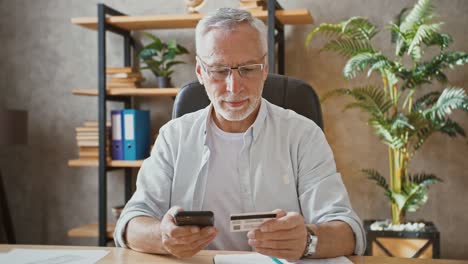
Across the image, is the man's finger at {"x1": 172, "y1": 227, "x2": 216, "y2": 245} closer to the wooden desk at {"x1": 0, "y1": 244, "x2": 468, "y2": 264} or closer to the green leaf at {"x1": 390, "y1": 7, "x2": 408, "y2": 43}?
the wooden desk at {"x1": 0, "y1": 244, "x2": 468, "y2": 264}

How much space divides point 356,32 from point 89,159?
174cm

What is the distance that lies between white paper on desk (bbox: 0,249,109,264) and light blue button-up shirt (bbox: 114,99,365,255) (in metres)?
0.19

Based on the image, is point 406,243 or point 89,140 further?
point 89,140

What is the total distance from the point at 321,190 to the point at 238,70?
0.41m

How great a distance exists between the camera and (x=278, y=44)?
10.6 feet

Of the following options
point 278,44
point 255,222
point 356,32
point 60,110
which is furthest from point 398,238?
point 60,110

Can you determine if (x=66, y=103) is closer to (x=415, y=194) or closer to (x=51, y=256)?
(x=415, y=194)

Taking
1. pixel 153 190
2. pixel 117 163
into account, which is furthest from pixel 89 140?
pixel 153 190

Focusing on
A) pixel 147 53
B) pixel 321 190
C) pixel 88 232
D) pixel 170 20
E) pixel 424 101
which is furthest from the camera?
pixel 88 232

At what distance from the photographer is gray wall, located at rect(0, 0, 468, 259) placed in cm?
332

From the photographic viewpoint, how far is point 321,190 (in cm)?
149

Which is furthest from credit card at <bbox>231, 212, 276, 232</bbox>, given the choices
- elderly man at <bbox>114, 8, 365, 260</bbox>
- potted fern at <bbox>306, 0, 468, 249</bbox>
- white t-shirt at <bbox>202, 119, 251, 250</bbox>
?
potted fern at <bbox>306, 0, 468, 249</bbox>

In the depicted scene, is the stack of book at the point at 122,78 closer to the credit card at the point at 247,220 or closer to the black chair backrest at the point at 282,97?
the black chair backrest at the point at 282,97

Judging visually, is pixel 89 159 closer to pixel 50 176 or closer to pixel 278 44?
pixel 50 176
